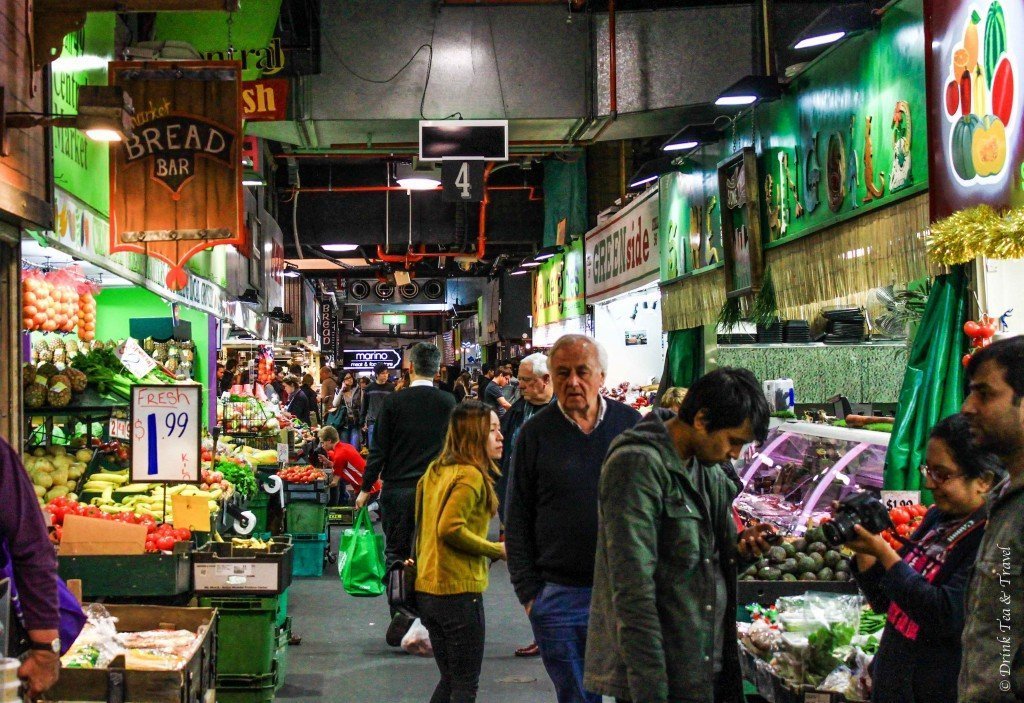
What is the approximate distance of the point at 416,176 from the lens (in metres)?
15.7

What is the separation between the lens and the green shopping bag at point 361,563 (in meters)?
7.39

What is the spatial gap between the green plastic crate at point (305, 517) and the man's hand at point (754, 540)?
7947 mm

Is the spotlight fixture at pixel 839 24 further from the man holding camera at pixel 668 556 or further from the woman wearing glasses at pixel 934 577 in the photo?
the man holding camera at pixel 668 556

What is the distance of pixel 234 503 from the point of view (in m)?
8.67

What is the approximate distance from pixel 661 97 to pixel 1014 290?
19.4 ft

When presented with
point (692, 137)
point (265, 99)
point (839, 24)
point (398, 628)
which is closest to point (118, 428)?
point (398, 628)

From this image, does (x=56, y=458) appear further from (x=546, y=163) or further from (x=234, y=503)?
(x=546, y=163)

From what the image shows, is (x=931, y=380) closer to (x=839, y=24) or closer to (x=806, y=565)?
(x=806, y=565)

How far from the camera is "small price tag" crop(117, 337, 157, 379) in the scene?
8.78 meters

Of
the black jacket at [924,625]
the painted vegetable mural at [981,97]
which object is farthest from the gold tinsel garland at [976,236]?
the black jacket at [924,625]

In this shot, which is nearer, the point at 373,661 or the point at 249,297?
the point at 373,661

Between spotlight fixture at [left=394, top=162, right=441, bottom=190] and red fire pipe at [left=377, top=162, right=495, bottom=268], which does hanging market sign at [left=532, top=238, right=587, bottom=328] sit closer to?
red fire pipe at [left=377, top=162, right=495, bottom=268]

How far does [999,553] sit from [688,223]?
9.16 metres

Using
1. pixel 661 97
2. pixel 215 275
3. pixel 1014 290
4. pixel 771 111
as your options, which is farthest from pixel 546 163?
pixel 1014 290
